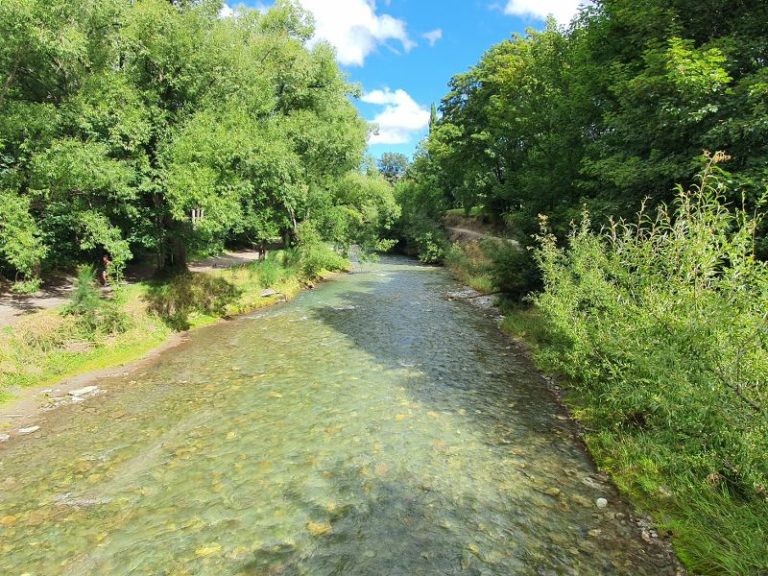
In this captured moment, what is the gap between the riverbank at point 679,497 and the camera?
4.91 metres

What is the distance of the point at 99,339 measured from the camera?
13273 mm

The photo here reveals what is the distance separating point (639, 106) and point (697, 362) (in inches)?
363

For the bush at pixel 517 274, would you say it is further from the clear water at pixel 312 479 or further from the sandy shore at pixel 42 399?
the sandy shore at pixel 42 399

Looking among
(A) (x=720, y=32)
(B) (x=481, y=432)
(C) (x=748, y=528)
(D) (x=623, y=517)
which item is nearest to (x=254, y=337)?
(B) (x=481, y=432)

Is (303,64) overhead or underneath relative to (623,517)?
overhead

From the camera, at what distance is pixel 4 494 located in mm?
6832

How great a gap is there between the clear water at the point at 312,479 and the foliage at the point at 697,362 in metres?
1.11

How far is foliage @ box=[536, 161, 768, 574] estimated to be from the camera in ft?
15.8

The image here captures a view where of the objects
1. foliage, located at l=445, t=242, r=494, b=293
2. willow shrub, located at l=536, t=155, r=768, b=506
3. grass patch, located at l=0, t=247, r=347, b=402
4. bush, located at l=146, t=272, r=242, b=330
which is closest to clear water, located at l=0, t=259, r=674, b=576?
willow shrub, located at l=536, t=155, r=768, b=506

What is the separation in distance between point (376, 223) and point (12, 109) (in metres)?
25.5

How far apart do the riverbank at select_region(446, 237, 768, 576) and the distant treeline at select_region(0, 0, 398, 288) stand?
44.0 feet

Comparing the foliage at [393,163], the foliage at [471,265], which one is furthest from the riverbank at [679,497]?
the foliage at [393,163]

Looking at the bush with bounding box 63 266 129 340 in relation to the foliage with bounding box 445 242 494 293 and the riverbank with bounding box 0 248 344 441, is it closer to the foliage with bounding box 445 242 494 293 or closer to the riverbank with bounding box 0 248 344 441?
the riverbank with bounding box 0 248 344 441

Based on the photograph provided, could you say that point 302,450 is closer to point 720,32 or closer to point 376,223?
point 720,32
